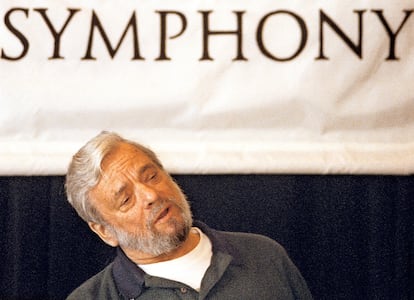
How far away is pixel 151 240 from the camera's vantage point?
98 cm

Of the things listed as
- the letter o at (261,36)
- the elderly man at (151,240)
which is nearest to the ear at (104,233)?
the elderly man at (151,240)

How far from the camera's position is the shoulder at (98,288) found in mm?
1028

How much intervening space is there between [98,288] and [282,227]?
31cm

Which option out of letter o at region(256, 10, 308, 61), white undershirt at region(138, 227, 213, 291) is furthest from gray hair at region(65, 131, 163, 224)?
letter o at region(256, 10, 308, 61)

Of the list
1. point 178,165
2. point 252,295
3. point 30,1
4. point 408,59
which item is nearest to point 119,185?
point 178,165

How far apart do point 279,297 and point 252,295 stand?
0.15ft

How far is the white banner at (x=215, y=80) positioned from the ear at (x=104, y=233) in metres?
0.15

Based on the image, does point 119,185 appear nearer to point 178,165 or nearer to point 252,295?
point 178,165

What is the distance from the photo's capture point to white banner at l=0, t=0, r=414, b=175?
112cm

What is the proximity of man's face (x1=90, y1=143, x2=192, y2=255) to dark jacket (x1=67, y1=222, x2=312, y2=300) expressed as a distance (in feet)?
0.16

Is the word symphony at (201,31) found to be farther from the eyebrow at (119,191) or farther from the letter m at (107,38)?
the eyebrow at (119,191)

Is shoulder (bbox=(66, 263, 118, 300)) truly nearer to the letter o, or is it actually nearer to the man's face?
the man's face

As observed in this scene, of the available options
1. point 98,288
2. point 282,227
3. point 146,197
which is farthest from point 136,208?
point 282,227

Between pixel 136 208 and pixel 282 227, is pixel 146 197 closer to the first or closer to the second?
pixel 136 208
